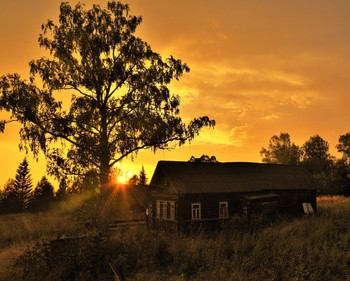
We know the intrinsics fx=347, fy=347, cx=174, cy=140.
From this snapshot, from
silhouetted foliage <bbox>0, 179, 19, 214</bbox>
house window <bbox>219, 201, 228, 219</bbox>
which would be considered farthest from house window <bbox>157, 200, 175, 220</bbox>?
silhouetted foliage <bbox>0, 179, 19, 214</bbox>

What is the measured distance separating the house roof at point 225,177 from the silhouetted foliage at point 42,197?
1971 inches

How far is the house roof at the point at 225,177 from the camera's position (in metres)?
26.8

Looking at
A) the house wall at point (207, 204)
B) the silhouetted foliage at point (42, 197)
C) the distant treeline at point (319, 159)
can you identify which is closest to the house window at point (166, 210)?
the house wall at point (207, 204)

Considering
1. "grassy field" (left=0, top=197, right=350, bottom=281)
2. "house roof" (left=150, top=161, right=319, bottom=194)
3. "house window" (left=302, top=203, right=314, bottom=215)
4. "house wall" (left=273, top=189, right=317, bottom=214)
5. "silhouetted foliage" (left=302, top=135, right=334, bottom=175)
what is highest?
"silhouetted foliage" (left=302, top=135, right=334, bottom=175)

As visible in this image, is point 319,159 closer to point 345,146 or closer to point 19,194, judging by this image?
point 345,146

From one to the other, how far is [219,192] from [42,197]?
57.6m

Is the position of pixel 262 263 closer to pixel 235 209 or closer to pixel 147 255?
pixel 147 255

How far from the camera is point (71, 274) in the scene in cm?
1367

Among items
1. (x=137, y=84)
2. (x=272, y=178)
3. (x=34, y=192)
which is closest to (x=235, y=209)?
(x=272, y=178)

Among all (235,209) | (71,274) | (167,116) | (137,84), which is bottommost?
(71,274)

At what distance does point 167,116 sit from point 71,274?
49.5ft

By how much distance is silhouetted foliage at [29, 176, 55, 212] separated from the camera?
72.2m

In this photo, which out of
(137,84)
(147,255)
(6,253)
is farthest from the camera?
(137,84)

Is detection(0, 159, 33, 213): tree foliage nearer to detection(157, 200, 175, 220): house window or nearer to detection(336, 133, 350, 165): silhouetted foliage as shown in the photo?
detection(157, 200, 175, 220): house window
